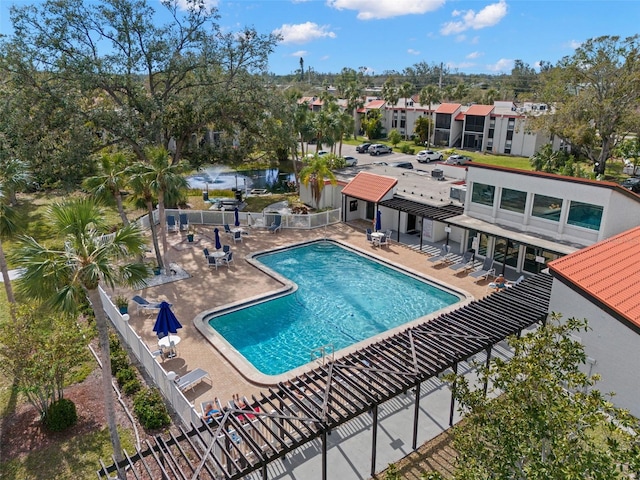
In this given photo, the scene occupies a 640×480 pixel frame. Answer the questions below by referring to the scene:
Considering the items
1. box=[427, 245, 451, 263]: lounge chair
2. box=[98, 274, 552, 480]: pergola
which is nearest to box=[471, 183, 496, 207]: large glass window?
box=[427, 245, 451, 263]: lounge chair

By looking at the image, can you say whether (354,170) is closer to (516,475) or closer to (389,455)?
(389,455)

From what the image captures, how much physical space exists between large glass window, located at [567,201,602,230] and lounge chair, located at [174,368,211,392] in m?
17.4

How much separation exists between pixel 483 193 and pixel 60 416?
70.0ft

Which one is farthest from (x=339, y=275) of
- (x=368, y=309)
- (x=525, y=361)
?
(x=525, y=361)

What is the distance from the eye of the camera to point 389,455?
1145 cm

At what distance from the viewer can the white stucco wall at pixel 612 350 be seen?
12141mm

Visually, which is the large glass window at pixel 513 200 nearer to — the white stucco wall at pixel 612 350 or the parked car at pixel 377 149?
the white stucco wall at pixel 612 350

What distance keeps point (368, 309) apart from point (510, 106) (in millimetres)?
57619

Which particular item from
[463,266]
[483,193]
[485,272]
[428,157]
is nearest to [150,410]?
[485,272]

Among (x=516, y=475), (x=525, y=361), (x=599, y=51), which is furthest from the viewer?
(x=599, y=51)

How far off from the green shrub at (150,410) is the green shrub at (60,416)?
166cm

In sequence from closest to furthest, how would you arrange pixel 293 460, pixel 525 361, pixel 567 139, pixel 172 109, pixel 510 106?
pixel 525 361 → pixel 293 460 → pixel 172 109 → pixel 567 139 → pixel 510 106

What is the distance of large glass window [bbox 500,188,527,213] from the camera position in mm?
22406

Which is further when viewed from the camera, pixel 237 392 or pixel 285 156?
pixel 285 156
